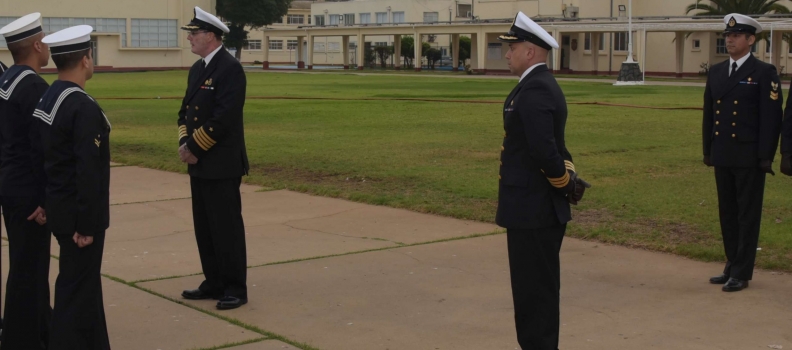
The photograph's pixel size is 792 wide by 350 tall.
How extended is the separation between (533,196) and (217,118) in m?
2.68

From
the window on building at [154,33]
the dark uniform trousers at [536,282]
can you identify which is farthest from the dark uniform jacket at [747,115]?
the window on building at [154,33]

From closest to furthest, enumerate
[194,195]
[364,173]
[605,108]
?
[194,195]
[364,173]
[605,108]

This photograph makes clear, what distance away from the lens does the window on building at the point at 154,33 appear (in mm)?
85438

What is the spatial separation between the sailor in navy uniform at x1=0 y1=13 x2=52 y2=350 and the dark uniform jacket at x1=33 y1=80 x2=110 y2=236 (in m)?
0.41

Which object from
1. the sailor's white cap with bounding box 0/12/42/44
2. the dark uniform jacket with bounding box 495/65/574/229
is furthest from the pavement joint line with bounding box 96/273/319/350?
the sailor's white cap with bounding box 0/12/42/44

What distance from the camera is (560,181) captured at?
5.22 meters

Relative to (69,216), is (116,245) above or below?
below

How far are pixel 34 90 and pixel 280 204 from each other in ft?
19.6

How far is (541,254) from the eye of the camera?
5320 mm

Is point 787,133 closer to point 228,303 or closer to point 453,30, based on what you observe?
point 228,303

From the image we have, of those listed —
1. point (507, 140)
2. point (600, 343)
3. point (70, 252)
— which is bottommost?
point (600, 343)

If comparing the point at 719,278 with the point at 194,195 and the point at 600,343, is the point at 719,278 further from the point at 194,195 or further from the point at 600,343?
the point at 194,195

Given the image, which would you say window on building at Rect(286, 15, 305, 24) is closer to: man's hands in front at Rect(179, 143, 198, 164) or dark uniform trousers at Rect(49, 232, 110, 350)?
man's hands in front at Rect(179, 143, 198, 164)

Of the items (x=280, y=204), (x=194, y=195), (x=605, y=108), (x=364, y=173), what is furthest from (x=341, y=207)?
(x=605, y=108)
